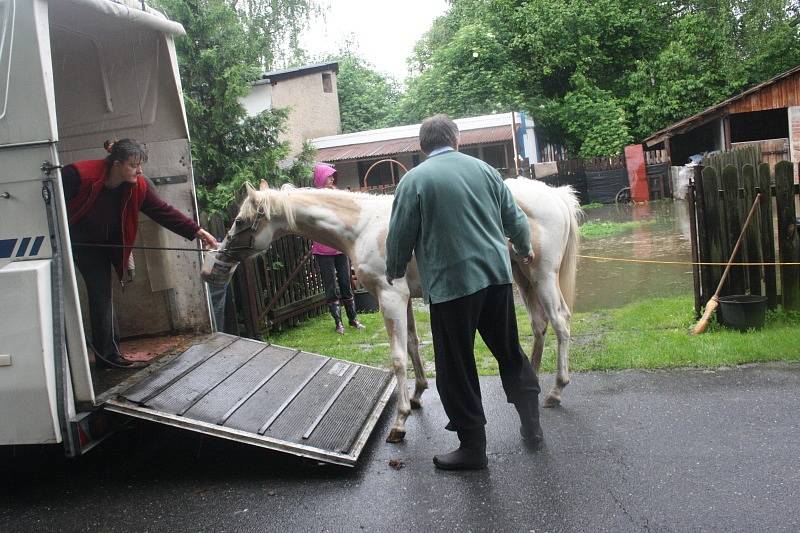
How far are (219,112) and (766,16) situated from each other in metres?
26.7

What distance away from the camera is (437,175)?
157 inches

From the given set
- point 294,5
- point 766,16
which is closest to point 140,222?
point 294,5

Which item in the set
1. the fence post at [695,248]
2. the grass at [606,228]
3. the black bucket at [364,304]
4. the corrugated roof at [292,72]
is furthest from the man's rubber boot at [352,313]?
the corrugated roof at [292,72]

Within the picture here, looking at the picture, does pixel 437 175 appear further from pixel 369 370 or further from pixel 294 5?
pixel 294 5

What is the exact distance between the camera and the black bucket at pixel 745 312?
20.7 ft

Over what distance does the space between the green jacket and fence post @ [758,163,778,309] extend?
372 cm

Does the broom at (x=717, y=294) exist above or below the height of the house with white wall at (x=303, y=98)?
below

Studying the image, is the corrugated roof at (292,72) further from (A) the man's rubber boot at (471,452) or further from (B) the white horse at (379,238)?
(A) the man's rubber boot at (471,452)

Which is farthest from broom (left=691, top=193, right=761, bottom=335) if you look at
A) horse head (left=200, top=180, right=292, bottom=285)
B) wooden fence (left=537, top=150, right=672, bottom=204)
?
wooden fence (left=537, top=150, right=672, bottom=204)

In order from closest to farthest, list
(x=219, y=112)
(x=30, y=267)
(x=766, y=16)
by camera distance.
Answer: (x=30, y=267), (x=219, y=112), (x=766, y=16)

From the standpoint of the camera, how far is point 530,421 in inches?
172

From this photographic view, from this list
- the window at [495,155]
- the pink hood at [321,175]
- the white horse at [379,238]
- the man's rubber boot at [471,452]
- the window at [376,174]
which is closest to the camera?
the man's rubber boot at [471,452]

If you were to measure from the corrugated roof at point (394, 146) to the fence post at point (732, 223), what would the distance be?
17724 millimetres

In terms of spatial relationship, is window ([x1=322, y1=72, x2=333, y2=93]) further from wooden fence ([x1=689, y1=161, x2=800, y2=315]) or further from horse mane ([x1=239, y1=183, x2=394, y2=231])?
horse mane ([x1=239, y1=183, x2=394, y2=231])
